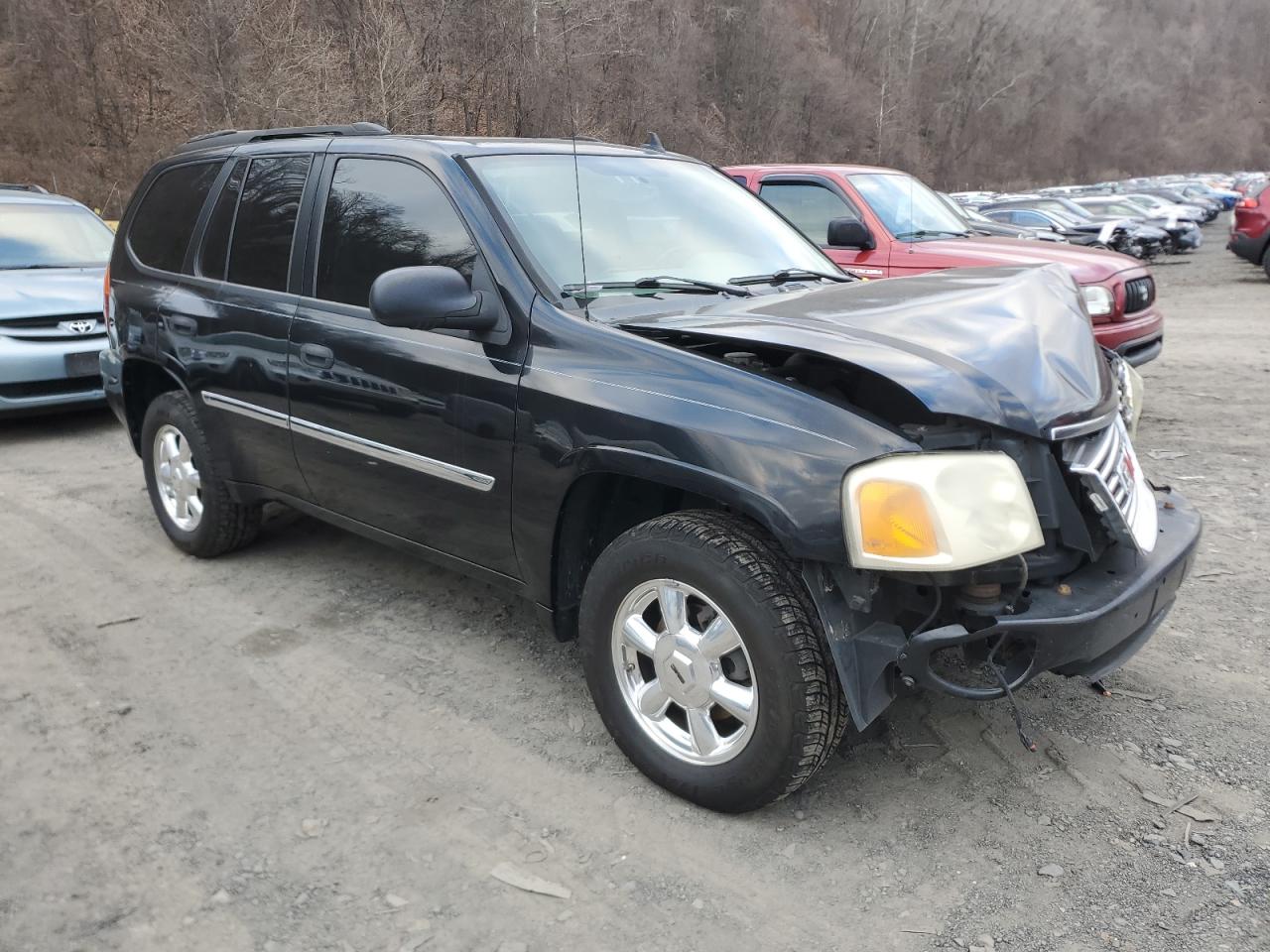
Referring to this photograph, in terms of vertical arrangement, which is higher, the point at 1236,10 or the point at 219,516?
the point at 1236,10

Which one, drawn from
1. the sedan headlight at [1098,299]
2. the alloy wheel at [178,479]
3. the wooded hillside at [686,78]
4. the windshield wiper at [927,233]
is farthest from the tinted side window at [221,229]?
the sedan headlight at [1098,299]

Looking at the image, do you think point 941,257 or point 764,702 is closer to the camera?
point 764,702

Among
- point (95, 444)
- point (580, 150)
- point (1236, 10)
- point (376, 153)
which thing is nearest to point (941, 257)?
point (580, 150)

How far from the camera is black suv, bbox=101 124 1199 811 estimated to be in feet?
8.05

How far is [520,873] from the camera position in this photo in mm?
2576

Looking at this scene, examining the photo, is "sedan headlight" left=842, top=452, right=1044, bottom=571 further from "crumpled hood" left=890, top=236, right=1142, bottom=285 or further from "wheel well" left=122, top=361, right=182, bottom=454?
"crumpled hood" left=890, top=236, right=1142, bottom=285

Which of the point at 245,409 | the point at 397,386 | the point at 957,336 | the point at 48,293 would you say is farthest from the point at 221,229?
the point at 48,293

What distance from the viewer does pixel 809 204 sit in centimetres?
792

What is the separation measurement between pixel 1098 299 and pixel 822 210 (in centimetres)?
215

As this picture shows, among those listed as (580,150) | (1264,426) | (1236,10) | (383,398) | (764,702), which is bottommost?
(1264,426)

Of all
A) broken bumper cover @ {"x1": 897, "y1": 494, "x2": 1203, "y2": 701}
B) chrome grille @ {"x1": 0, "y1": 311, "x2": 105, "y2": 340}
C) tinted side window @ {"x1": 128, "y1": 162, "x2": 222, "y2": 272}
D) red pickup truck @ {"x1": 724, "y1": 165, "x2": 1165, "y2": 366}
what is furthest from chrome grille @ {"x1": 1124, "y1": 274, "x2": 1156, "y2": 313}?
chrome grille @ {"x1": 0, "y1": 311, "x2": 105, "y2": 340}

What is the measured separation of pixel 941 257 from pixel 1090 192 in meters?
42.7

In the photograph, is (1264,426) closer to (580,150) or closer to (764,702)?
(580,150)

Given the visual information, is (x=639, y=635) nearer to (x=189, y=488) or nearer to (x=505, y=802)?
(x=505, y=802)
